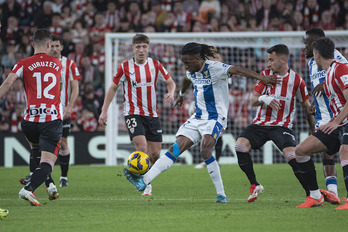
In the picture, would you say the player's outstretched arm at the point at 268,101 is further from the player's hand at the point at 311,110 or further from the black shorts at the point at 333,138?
the black shorts at the point at 333,138

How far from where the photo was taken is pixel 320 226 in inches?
218

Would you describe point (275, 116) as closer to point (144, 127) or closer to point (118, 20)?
point (144, 127)

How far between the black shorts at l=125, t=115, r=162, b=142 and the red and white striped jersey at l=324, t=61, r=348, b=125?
3.05 metres

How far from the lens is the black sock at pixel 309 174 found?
715 cm

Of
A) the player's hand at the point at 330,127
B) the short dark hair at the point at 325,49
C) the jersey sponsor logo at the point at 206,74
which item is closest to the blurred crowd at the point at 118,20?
the jersey sponsor logo at the point at 206,74

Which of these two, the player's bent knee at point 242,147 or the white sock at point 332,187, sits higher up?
the player's bent knee at point 242,147

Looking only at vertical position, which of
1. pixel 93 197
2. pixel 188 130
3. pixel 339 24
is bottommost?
pixel 93 197

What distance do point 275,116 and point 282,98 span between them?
28 centimetres

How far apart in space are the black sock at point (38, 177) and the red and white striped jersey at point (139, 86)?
2278 mm

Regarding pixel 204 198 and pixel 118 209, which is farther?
pixel 204 198

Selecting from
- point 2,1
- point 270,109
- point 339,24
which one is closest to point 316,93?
point 270,109

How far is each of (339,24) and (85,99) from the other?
7607mm

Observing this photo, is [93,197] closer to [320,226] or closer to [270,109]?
[270,109]

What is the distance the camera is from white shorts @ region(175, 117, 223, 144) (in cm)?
757
